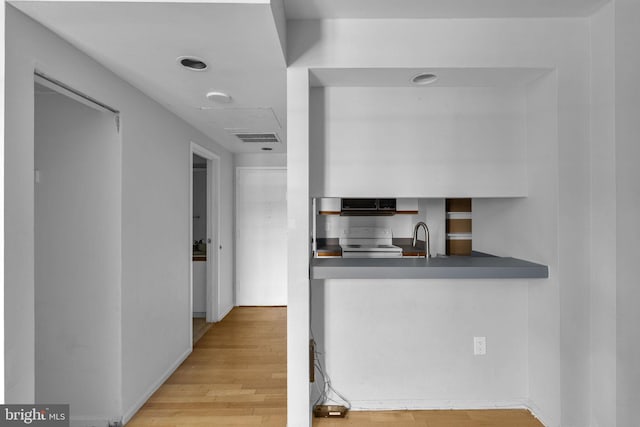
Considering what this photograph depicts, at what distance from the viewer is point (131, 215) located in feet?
7.55

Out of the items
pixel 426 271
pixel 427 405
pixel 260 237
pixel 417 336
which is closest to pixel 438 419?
pixel 427 405

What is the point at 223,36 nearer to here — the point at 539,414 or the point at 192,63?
the point at 192,63

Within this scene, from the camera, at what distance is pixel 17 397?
1.41 meters

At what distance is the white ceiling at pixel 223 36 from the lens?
1.41m

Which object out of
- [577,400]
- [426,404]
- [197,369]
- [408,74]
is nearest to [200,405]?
[197,369]

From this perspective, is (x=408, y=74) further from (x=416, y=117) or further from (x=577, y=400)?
(x=577, y=400)

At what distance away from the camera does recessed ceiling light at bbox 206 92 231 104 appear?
2.41m

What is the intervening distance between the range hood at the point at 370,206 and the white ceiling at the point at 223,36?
1.16 m

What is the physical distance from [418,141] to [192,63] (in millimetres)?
1477

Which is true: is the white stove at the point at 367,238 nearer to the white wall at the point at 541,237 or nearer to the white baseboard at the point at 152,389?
the white wall at the point at 541,237

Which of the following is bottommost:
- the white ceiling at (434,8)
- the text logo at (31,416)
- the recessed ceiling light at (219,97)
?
the text logo at (31,416)

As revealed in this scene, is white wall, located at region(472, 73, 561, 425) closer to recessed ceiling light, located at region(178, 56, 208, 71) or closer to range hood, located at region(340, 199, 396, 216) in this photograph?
range hood, located at region(340, 199, 396, 216)

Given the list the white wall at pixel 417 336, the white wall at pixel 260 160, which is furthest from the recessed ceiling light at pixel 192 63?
the white wall at pixel 260 160

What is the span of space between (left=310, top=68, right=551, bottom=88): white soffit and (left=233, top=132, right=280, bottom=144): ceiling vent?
1497mm
